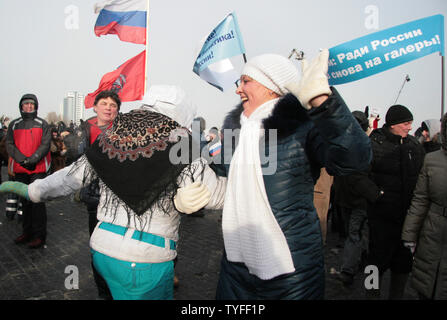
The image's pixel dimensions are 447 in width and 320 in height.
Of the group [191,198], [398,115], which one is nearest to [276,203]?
[191,198]

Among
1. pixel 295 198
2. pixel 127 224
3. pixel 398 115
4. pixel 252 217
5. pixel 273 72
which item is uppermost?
pixel 273 72

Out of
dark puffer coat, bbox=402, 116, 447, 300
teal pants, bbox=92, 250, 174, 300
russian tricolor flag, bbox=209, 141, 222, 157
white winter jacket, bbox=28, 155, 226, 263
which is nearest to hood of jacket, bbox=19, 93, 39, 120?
white winter jacket, bbox=28, 155, 226, 263

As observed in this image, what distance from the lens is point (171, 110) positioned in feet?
6.36

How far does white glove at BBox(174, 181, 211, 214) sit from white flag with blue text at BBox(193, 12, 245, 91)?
4018 mm

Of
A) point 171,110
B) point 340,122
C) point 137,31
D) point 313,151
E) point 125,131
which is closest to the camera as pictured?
point 340,122

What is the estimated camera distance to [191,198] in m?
1.65

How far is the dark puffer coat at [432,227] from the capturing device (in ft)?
7.81

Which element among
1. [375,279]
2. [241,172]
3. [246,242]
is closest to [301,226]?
[246,242]

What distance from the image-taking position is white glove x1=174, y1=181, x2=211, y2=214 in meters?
1.64

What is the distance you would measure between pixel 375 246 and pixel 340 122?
→ 2.46 m

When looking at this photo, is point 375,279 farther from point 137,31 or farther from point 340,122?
point 137,31

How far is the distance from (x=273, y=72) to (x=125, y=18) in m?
5.94

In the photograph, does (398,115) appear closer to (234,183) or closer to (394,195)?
(394,195)

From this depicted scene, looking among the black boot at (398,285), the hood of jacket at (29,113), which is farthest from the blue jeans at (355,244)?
the hood of jacket at (29,113)
